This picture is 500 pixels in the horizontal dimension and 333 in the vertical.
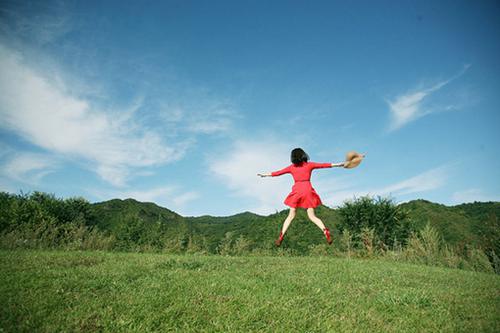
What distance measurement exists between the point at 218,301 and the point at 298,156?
4415mm

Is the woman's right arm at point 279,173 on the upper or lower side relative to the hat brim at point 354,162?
lower

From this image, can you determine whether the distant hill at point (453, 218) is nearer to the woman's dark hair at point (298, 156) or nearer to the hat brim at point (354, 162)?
the hat brim at point (354, 162)

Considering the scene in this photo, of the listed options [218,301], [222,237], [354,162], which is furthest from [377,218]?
[218,301]

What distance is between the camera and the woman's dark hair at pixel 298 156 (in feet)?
27.6

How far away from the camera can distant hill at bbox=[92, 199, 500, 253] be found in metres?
19.4

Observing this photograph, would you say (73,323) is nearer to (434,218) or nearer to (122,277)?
(122,277)

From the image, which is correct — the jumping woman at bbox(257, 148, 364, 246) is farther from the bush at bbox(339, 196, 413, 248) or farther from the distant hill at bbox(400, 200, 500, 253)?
the distant hill at bbox(400, 200, 500, 253)

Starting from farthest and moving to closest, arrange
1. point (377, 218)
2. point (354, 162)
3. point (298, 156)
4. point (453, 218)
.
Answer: point (453, 218), point (377, 218), point (298, 156), point (354, 162)

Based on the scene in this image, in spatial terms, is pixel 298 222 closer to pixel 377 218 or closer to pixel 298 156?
pixel 377 218

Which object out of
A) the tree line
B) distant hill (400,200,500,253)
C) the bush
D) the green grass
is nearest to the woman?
the green grass

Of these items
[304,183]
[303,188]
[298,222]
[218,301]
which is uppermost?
[298,222]

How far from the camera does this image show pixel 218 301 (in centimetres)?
522

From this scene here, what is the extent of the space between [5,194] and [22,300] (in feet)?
83.6

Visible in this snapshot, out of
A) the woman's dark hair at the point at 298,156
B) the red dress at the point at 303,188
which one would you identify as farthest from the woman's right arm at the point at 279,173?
the woman's dark hair at the point at 298,156
